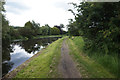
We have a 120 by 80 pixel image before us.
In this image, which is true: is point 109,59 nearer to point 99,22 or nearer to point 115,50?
point 115,50

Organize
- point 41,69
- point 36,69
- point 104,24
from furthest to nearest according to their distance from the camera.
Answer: point 36,69, point 41,69, point 104,24

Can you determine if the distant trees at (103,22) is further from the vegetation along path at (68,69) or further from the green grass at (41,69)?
the green grass at (41,69)

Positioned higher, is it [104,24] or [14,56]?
[104,24]

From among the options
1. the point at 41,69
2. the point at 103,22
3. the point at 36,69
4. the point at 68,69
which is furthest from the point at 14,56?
the point at 103,22

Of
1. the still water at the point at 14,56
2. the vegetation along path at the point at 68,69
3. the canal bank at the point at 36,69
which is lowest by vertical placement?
the still water at the point at 14,56

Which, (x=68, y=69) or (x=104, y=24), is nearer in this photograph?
(x=104, y=24)

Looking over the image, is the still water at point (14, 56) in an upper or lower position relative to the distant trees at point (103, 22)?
lower

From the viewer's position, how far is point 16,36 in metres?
44.5

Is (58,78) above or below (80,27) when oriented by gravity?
below

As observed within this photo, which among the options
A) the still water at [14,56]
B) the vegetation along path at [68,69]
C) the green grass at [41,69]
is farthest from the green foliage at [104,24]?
the still water at [14,56]

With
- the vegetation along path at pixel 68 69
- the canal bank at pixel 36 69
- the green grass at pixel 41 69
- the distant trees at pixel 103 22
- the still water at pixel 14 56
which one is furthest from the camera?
the still water at pixel 14 56

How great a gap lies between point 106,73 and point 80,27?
3404mm

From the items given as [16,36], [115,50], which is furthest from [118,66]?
[16,36]

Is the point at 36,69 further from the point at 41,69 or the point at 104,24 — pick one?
the point at 104,24
